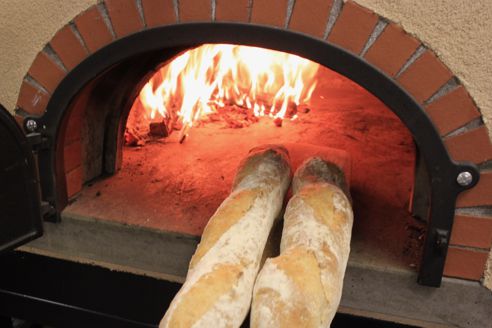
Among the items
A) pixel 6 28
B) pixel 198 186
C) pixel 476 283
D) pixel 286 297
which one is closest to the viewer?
pixel 286 297

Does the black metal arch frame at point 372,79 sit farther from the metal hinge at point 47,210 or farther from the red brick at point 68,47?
the metal hinge at point 47,210

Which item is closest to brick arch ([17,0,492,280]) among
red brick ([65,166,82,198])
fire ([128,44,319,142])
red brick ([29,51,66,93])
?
red brick ([29,51,66,93])

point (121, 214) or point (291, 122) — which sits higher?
point (291, 122)

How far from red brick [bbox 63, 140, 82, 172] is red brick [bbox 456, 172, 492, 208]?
1.21 meters

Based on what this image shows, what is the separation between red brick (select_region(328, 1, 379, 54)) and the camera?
113 cm

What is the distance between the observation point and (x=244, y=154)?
1.88 m

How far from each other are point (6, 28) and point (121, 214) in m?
0.67

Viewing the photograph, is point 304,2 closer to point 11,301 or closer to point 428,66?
point 428,66

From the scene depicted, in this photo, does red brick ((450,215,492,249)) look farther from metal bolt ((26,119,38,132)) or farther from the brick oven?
metal bolt ((26,119,38,132))

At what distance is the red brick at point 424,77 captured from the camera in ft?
3.70

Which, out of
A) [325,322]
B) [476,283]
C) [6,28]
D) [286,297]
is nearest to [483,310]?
[476,283]

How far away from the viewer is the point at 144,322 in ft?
4.91

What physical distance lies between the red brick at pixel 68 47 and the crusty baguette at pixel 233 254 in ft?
1.94

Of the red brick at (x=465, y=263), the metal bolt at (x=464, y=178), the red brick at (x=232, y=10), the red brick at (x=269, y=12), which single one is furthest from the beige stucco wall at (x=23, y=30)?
the red brick at (x=465, y=263)
